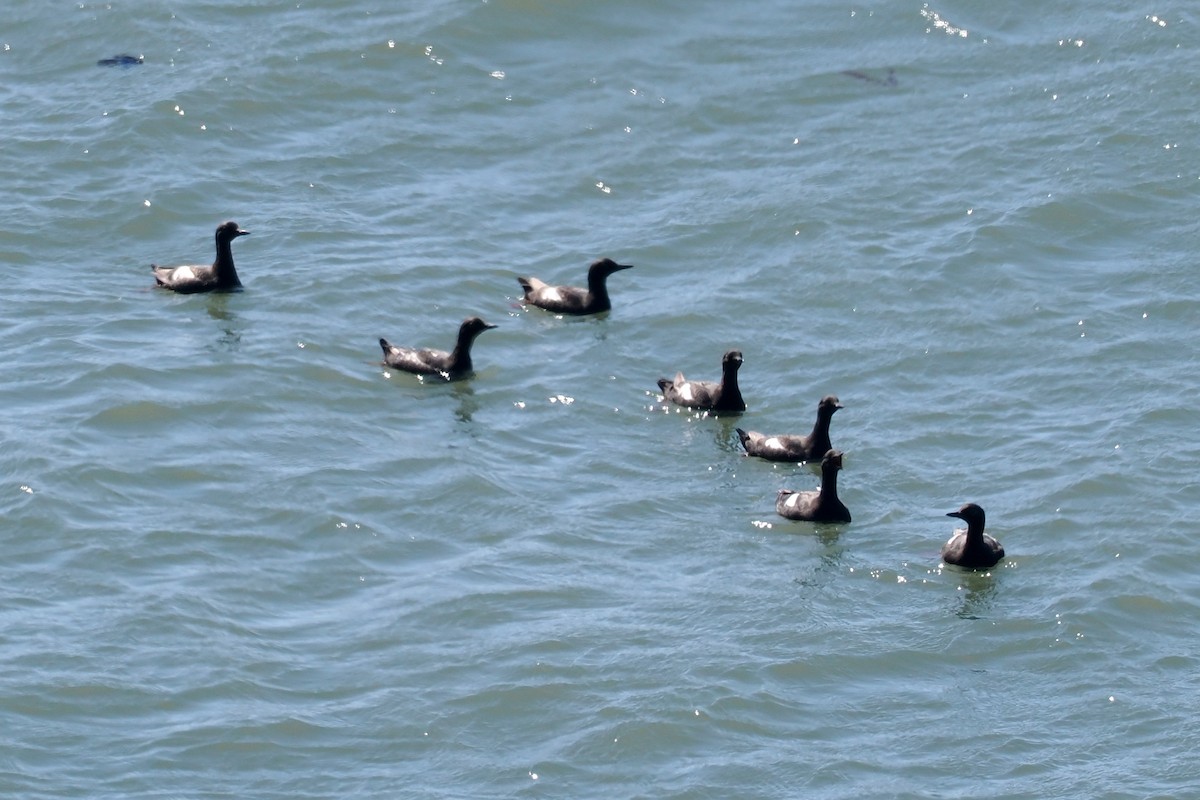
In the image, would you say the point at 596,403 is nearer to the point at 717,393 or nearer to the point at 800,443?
the point at 717,393

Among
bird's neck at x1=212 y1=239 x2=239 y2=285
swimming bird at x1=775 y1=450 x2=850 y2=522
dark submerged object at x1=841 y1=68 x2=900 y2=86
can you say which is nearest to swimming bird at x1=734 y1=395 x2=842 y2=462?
swimming bird at x1=775 y1=450 x2=850 y2=522

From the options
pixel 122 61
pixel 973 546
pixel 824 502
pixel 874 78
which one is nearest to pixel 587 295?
pixel 824 502

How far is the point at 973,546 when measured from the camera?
17.9 m

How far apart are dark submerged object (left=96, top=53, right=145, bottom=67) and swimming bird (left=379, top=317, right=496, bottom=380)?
8.45 metres

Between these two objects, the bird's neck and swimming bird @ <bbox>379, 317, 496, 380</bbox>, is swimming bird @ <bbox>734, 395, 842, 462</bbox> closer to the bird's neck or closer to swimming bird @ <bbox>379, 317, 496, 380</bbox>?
swimming bird @ <bbox>379, 317, 496, 380</bbox>

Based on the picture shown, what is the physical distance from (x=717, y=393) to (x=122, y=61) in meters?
11.1

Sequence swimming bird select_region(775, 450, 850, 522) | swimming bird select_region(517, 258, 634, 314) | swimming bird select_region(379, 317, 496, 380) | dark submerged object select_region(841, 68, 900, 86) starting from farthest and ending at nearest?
1. dark submerged object select_region(841, 68, 900, 86)
2. swimming bird select_region(517, 258, 634, 314)
3. swimming bird select_region(379, 317, 496, 380)
4. swimming bird select_region(775, 450, 850, 522)

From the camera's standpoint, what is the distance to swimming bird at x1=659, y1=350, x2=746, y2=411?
2111 centimetres

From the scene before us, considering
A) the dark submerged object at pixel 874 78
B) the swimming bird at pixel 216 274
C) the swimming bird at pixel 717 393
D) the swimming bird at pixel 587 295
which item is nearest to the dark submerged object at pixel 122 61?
the swimming bird at pixel 216 274

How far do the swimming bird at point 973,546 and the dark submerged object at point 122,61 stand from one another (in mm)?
14538

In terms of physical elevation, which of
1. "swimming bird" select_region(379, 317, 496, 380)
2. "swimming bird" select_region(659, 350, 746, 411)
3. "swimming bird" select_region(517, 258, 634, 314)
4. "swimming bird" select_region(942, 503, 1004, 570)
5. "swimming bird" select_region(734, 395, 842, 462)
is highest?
"swimming bird" select_region(517, 258, 634, 314)

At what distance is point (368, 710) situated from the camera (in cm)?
1550

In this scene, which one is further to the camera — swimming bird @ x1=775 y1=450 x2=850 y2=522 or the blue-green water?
swimming bird @ x1=775 y1=450 x2=850 y2=522

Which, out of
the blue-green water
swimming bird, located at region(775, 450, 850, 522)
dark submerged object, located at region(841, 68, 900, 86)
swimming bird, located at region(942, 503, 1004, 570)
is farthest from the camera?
dark submerged object, located at region(841, 68, 900, 86)
